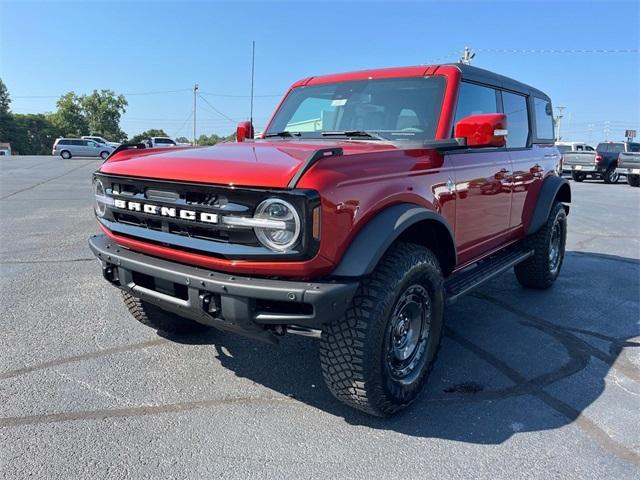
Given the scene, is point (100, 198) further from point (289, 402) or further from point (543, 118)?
point (543, 118)

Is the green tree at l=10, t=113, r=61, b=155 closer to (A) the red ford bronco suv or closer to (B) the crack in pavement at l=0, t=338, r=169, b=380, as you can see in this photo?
(B) the crack in pavement at l=0, t=338, r=169, b=380

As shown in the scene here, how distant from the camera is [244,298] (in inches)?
90.7

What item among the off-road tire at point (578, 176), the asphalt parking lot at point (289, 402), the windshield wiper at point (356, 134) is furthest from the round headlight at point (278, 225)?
the off-road tire at point (578, 176)

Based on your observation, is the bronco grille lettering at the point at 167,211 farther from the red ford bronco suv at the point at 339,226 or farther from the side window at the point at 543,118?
the side window at the point at 543,118

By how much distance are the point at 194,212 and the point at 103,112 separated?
86829mm

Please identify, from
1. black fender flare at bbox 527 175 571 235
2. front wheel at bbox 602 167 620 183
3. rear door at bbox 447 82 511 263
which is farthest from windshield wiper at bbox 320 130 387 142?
front wheel at bbox 602 167 620 183

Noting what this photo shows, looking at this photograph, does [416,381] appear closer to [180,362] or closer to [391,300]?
[391,300]

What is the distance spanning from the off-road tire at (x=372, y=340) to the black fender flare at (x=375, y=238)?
155 mm

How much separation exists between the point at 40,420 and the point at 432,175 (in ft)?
8.55

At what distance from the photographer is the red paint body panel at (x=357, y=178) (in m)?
2.32

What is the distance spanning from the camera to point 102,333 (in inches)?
149

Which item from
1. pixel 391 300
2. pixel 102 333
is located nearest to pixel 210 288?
pixel 391 300

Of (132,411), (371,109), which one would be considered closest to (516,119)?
(371,109)

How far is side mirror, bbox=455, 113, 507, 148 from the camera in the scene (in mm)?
3008
